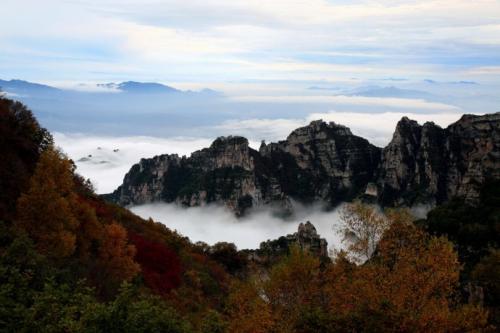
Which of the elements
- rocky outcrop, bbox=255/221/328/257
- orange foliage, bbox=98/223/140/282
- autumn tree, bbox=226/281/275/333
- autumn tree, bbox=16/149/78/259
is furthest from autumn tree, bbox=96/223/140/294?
rocky outcrop, bbox=255/221/328/257

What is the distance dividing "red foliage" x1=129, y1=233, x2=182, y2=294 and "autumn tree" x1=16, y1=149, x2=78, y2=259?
1298cm

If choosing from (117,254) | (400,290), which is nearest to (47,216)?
(117,254)

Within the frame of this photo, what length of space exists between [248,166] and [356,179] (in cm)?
4306

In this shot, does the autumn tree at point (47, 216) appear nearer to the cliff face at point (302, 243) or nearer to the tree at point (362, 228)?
the tree at point (362, 228)

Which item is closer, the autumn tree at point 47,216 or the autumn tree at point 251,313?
the autumn tree at point 251,313

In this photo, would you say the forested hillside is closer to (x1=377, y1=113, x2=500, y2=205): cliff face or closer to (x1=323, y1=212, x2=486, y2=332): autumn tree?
(x1=323, y1=212, x2=486, y2=332): autumn tree

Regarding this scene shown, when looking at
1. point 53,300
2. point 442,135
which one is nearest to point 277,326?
point 53,300

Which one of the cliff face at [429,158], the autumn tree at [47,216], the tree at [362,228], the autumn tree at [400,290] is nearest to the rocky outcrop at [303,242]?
the cliff face at [429,158]

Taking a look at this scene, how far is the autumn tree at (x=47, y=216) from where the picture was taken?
3353 cm

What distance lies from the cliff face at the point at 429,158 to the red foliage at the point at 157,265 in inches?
4138

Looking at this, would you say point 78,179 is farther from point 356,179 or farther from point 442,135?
point 356,179

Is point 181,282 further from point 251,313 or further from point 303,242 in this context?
point 303,242

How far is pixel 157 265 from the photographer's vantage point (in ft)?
176

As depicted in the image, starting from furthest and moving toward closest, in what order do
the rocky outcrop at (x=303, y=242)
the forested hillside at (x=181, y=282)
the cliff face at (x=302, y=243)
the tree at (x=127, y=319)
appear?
the rocky outcrop at (x=303, y=242)
the cliff face at (x=302, y=243)
the forested hillside at (x=181, y=282)
the tree at (x=127, y=319)
